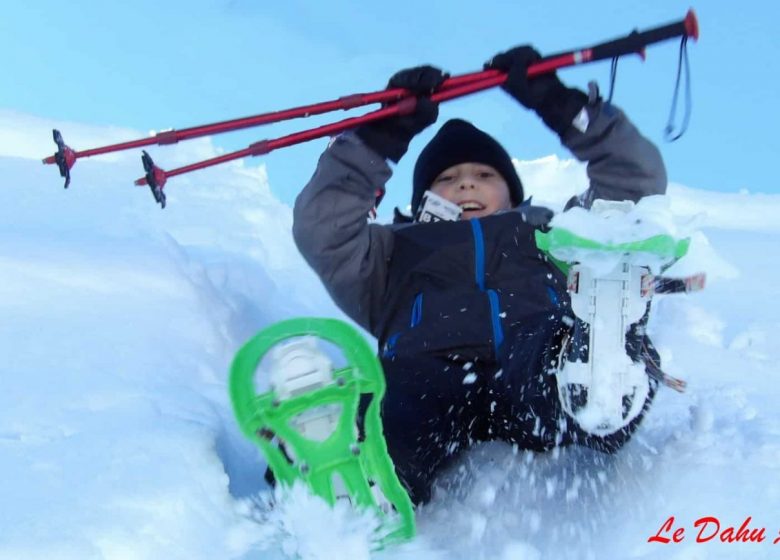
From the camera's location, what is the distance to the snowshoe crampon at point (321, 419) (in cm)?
161

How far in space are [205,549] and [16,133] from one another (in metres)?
6.45

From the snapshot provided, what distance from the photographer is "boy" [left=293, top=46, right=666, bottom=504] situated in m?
2.11

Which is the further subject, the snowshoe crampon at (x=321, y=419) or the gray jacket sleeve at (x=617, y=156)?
the gray jacket sleeve at (x=617, y=156)

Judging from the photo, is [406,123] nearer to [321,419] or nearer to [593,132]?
[593,132]

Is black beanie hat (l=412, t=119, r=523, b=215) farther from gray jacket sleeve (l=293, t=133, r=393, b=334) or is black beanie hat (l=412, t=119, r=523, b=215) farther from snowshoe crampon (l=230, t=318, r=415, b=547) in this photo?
snowshoe crampon (l=230, t=318, r=415, b=547)

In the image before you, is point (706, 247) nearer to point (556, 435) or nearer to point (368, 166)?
point (556, 435)

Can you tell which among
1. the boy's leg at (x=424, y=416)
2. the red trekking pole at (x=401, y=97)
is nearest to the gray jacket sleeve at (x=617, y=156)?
the red trekking pole at (x=401, y=97)

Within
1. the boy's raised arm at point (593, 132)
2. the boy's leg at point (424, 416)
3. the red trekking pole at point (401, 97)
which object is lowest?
the boy's leg at point (424, 416)

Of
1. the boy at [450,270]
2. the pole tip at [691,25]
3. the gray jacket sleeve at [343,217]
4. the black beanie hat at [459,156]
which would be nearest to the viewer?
the boy at [450,270]

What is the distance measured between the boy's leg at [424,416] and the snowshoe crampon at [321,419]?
27cm

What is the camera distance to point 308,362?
1665mm

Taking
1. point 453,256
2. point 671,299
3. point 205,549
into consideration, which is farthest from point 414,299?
point 671,299

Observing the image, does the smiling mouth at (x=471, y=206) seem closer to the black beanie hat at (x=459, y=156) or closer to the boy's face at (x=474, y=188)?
the boy's face at (x=474, y=188)

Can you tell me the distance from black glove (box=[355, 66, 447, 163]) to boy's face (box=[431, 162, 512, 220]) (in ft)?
1.71
